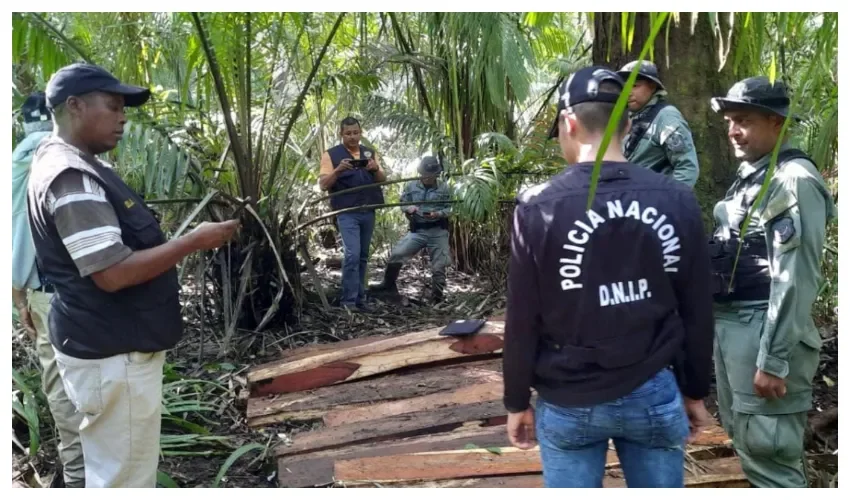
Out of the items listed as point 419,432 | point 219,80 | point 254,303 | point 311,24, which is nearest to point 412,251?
point 254,303

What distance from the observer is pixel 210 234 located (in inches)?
94.5

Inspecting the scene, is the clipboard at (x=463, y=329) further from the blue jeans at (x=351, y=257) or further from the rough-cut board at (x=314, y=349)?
the blue jeans at (x=351, y=257)

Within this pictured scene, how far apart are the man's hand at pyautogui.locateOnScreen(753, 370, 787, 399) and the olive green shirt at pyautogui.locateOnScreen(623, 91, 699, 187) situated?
1.05 metres

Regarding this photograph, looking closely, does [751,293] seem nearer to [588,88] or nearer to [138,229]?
[588,88]

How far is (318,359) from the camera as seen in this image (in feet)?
13.6

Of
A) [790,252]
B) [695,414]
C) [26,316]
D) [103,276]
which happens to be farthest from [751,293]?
[26,316]

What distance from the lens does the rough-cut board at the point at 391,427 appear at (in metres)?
3.32

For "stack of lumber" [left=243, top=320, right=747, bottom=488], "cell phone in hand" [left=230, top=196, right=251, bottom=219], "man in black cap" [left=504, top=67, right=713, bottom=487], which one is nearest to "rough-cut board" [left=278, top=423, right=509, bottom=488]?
"stack of lumber" [left=243, top=320, right=747, bottom=488]

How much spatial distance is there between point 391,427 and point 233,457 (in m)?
0.74

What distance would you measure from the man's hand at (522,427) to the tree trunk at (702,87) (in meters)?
2.46

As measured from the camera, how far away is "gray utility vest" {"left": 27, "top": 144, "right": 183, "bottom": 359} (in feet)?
7.36

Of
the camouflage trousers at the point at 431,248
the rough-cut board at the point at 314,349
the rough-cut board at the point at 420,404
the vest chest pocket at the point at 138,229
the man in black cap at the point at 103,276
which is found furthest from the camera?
the camouflage trousers at the point at 431,248

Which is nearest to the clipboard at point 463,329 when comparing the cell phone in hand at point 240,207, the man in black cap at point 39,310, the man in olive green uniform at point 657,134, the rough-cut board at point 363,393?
A: the rough-cut board at point 363,393

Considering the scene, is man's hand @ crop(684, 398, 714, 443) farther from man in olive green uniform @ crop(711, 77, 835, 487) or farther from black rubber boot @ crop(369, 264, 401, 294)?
black rubber boot @ crop(369, 264, 401, 294)
